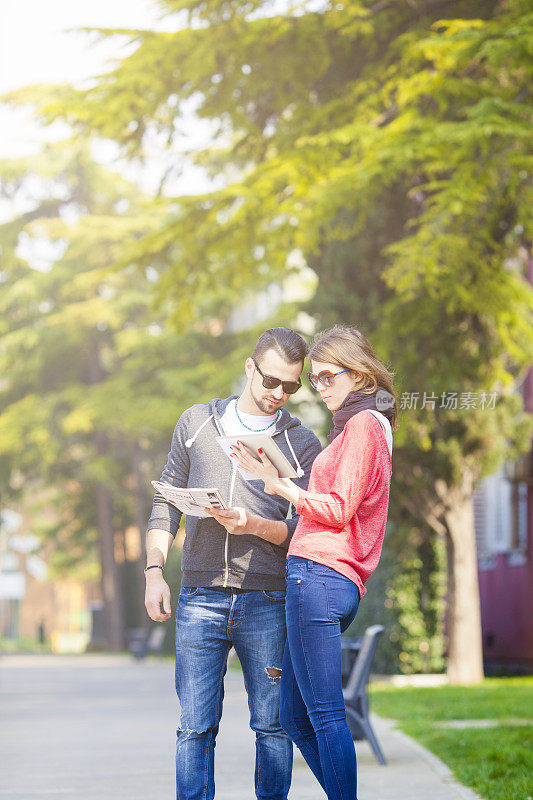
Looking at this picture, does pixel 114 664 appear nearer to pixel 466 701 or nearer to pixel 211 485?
pixel 466 701

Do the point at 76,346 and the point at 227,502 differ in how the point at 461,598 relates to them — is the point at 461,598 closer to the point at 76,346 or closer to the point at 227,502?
the point at 227,502

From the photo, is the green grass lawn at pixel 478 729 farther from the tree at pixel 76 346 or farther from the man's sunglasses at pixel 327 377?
the tree at pixel 76 346

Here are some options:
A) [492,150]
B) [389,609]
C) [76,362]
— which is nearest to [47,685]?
[389,609]

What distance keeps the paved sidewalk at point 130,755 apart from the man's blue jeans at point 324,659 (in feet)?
9.50

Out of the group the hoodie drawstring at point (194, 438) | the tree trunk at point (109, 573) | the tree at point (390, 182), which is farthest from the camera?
the tree trunk at point (109, 573)

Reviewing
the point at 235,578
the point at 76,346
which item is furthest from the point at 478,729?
the point at 76,346

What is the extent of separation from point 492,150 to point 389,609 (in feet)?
27.6

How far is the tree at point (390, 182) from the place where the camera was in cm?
1145

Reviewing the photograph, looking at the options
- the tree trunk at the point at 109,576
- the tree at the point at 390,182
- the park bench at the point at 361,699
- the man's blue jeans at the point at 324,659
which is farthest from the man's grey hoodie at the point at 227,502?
the tree trunk at the point at 109,576

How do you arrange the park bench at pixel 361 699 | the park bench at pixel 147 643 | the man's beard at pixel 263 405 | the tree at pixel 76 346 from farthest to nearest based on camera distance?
1. the tree at pixel 76 346
2. the park bench at pixel 147 643
3. the park bench at pixel 361 699
4. the man's beard at pixel 263 405

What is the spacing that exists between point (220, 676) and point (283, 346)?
125 centimetres

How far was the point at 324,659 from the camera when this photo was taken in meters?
4.62

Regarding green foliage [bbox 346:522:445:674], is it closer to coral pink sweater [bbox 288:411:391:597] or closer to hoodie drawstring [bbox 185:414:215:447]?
hoodie drawstring [bbox 185:414:215:447]

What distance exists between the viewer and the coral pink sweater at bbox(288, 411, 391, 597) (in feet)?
15.1
